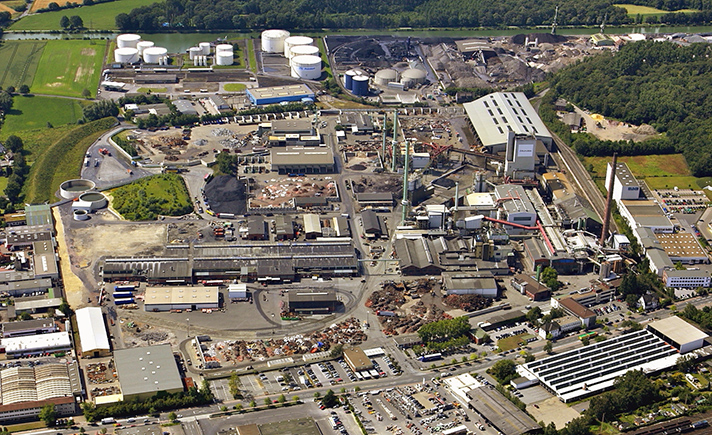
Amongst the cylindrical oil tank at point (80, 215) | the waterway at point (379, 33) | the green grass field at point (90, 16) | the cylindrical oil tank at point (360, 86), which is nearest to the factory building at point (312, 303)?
the cylindrical oil tank at point (80, 215)

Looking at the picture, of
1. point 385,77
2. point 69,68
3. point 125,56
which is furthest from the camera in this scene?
point 125,56

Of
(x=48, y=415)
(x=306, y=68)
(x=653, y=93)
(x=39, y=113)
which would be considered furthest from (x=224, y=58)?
(x=48, y=415)

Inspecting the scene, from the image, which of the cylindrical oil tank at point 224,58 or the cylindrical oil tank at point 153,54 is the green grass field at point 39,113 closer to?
the cylindrical oil tank at point 153,54

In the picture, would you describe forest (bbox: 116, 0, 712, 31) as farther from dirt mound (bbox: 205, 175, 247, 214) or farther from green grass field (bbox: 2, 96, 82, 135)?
dirt mound (bbox: 205, 175, 247, 214)

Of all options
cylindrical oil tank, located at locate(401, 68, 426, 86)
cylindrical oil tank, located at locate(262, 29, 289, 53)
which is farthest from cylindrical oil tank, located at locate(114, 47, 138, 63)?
cylindrical oil tank, located at locate(401, 68, 426, 86)

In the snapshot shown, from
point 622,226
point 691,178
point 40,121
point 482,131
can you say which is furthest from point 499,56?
point 40,121

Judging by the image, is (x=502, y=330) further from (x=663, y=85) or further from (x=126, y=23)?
(x=126, y=23)

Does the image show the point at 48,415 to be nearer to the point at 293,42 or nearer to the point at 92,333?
the point at 92,333
